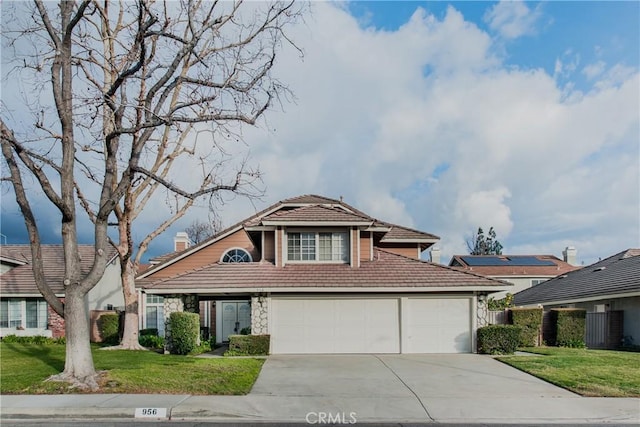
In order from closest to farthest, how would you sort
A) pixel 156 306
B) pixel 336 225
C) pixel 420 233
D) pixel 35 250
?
1. pixel 35 250
2. pixel 336 225
3. pixel 420 233
4. pixel 156 306

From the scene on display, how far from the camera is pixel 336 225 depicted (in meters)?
19.7

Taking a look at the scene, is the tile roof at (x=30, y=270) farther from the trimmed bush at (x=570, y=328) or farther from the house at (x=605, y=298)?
the house at (x=605, y=298)

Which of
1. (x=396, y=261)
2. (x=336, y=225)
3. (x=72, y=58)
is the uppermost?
(x=72, y=58)

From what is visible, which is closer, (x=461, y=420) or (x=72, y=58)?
(x=461, y=420)

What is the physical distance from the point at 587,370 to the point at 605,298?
31.8 feet

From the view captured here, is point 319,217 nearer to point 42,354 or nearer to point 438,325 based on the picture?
point 438,325

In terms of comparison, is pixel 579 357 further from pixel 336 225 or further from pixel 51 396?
pixel 51 396

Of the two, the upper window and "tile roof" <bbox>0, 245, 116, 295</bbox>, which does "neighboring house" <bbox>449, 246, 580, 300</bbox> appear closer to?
the upper window

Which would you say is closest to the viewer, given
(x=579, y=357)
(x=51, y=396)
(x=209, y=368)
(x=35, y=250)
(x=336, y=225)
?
(x=51, y=396)

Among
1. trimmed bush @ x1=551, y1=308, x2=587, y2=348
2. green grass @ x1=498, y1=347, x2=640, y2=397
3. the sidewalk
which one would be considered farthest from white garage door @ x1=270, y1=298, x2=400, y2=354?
the sidewalk

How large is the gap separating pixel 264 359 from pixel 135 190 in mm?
8868

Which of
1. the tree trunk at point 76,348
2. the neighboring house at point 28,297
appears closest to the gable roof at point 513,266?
the neighboring house at point 28,297

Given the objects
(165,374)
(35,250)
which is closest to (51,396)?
(165,374)

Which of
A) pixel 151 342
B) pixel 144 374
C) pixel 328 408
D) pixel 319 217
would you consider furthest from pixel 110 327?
pixel 328 408
